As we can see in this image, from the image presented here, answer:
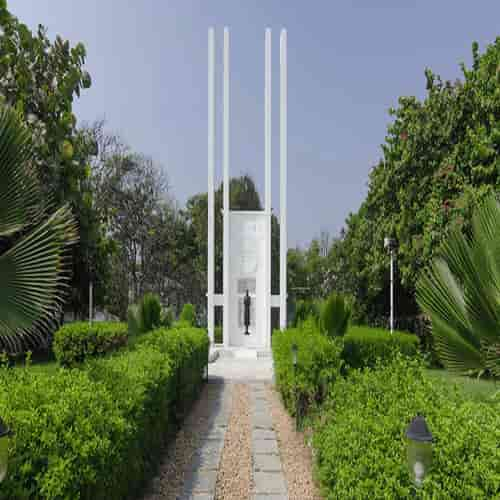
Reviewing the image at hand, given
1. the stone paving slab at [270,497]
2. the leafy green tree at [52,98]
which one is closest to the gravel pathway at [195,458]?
the stone paving slab at [270,497]

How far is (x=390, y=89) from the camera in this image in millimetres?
15227

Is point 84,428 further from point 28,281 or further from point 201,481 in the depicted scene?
point 201,481

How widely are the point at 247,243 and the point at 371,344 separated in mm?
6310

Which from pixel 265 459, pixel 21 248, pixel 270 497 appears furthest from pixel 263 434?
pixel 21 248

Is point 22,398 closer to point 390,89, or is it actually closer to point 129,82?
point 129,82

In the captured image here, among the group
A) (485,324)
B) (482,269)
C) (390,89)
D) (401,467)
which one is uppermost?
(390,89)

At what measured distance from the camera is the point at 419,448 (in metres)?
1.92

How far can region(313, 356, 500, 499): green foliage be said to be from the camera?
2.04 m

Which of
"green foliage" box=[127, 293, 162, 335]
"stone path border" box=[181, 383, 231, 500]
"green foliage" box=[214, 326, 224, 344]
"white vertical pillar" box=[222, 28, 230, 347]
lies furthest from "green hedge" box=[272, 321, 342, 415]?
"green foliage" box=[214, 326, 224, 344]

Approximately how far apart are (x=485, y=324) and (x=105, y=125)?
20767 millimetres

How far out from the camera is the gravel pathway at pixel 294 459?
153 inches

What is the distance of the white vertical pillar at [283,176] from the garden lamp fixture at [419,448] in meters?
13.2

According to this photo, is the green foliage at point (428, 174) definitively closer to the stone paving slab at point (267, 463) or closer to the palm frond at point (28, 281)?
the stone paving slab at point (267, 463)

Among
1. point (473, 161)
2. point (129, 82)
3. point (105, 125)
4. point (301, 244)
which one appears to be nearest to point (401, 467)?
point (473, 161)
